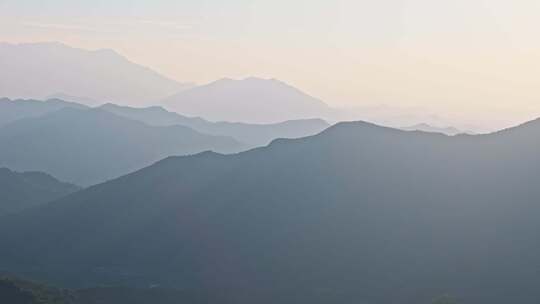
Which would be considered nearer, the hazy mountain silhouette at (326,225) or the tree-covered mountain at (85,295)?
the tree-covered mountain at (85,295)

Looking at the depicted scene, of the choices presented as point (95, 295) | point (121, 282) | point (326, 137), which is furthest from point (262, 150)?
point (95, 295)

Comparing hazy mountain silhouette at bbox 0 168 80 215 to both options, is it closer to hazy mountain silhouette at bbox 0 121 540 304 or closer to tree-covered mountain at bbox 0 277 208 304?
hazy mountain silhouette at bbox 0 121 540 304

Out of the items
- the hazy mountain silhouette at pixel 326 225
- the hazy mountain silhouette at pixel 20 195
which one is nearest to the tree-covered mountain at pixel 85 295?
the hazy mountain silhouette at pixel 326 225

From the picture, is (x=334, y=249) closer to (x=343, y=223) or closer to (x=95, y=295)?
(x=343, y=223)

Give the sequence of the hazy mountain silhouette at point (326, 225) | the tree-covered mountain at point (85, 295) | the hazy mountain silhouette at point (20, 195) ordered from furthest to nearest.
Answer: the hazy mountain silhouette at point (20, 195) → the hazy mountain silhouette at point (326, 225) → the tree-covered mountain at point (85, 295)

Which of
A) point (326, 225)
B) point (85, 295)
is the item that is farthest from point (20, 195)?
point (85, 295)

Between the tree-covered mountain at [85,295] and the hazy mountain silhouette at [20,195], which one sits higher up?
the hazy mountain silhouette at [20,195]

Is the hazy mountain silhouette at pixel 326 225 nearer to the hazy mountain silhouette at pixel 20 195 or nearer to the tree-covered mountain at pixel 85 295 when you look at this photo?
the tree-covered mountain at pixel 85 295

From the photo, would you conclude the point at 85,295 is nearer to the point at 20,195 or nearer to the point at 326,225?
the point at 326,225
